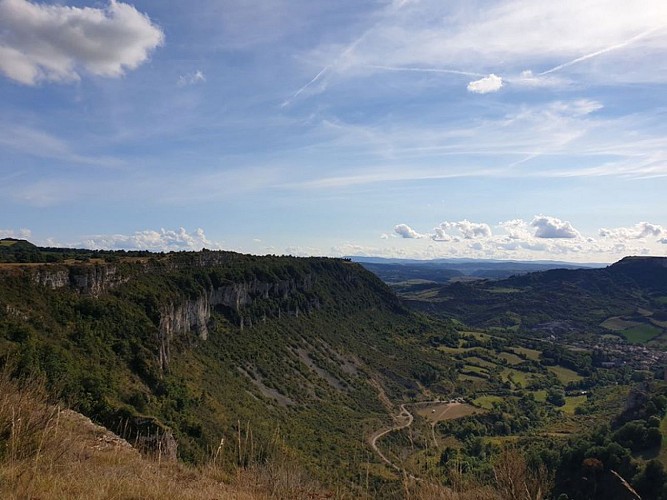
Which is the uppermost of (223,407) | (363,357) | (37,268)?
(37,268)

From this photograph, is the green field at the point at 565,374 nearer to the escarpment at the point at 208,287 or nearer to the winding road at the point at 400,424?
the escarpment at the point at 208,287

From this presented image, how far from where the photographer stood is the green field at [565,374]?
461ft

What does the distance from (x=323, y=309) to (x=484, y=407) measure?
158 ft

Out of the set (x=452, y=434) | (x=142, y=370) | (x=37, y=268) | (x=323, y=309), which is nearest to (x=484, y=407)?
(x=452, y=434)

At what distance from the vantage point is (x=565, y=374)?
14538 centimetres

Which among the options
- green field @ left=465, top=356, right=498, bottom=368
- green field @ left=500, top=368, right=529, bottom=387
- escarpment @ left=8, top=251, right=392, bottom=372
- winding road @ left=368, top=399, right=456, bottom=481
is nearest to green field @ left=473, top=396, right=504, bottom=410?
winding road @ left=368, top=399, right=456, bottom=481

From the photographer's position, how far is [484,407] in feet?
345

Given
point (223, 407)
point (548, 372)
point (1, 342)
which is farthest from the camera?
point (548, 372)

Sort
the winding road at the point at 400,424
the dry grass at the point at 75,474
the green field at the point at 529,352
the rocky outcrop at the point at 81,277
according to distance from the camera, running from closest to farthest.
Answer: the dry grass at the point at 75,474
the rocky outcrop at the point at 81,277
the winding road at the point at 400,424
the green field at the point at 529,352

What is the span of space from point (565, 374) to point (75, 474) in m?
160

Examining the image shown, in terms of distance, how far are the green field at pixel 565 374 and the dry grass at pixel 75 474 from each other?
489 feet

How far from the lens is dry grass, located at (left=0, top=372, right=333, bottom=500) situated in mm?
7238

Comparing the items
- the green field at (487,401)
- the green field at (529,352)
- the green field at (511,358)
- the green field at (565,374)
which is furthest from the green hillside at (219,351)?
the green field at (529,352)

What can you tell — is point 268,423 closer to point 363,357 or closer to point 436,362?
point 363,357
